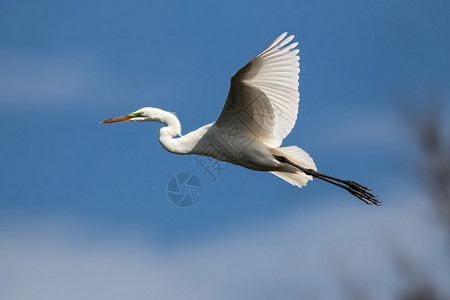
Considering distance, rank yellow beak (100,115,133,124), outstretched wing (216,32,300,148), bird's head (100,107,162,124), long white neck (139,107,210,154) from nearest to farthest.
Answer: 1. outstretched wing (216,32,300,148)
2. long white neck (139,107,210,154)
3. bird's head (100,107,162,124)
4. yellow beak (100,115,133,124)

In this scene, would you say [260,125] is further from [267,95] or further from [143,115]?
[143,115]

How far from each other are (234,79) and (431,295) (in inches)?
113

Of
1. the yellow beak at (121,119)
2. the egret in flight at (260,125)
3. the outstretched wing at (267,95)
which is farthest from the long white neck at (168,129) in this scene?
the outstretched wing at (267,95)

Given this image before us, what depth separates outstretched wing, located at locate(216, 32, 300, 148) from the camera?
16.7 feet

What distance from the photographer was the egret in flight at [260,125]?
5168mm

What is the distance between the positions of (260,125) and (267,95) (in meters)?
0.37

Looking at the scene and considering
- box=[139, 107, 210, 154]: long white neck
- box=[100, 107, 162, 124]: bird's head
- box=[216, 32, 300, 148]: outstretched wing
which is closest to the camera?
box=[216, 32, 300, 148]: outstretched wing

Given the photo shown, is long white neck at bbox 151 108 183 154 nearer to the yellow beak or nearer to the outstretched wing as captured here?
the yellow beak

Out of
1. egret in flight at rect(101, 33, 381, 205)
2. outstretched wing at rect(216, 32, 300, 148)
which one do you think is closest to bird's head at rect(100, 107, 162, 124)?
egret in flight at rect(101, 33, 381, 205)

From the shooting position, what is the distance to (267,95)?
212 inches

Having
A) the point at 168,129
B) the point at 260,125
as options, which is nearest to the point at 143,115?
the point at 168,129

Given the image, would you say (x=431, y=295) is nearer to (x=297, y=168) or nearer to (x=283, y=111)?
(x=297, y=168)

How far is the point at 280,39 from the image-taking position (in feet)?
16.8

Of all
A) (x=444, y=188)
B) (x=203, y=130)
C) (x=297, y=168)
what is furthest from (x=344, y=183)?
(x=444, y=188)
